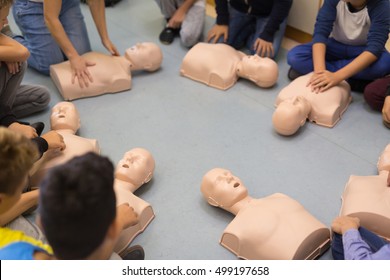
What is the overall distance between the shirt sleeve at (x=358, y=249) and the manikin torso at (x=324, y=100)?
0.62 m

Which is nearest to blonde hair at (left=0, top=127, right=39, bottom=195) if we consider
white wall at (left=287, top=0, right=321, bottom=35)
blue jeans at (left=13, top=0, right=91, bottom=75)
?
blue jeans at (left=13, top=0, right=91, bottom=75)

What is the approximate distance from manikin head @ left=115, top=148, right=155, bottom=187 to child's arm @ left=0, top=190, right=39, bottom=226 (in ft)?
0.86

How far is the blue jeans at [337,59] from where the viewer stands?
1712 millimetres

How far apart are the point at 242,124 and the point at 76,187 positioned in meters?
1.08

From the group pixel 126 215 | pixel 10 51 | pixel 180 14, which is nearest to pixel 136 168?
pixel 126 215

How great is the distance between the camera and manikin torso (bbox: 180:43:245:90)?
1838 mm

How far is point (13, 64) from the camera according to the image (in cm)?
147

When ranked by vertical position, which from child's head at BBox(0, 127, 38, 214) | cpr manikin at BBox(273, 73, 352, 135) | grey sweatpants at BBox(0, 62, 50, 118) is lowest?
grey sweatpants at BBox(0, 62, 50, 118)

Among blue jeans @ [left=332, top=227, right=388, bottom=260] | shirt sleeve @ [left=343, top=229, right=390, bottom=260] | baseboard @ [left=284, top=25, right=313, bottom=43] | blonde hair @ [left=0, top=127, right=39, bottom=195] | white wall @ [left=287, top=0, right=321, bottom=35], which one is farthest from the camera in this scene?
baseboard @ [left=284, top=25, right=313, bottom=43]

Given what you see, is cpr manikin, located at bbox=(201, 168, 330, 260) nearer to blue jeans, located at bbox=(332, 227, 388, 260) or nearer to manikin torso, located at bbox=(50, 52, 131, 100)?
blue jeans, located at bbox=(332, 227, 388, 260)

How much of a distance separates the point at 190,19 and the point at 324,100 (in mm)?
872
